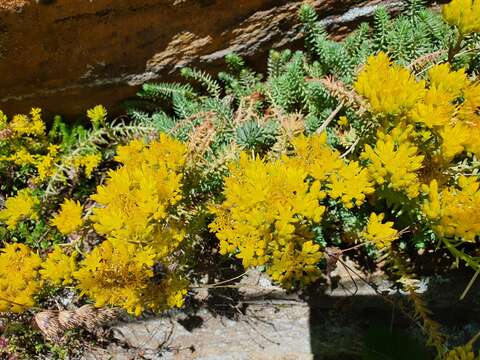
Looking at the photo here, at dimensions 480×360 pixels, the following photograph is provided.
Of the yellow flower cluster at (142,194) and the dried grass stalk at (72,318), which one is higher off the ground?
the yellow flower cluster at (142,194)

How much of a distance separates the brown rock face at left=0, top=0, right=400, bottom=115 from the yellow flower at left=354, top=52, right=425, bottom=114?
93 cm

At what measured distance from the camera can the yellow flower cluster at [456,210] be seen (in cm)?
160

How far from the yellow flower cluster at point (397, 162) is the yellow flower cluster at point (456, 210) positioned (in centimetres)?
7

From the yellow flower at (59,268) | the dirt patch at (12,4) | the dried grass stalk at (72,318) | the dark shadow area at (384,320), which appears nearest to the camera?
the yellow flower at (59,268)

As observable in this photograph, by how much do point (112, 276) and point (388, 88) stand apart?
49.6 inches

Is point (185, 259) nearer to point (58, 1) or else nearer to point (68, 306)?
point (68, 306)

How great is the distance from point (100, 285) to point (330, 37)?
6.04ft

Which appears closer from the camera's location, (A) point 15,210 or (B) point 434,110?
(B) point 434,110

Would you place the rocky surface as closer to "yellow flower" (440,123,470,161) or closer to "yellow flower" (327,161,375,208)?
"yellow flower" (327,161,375,208)

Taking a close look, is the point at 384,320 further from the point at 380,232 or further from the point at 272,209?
the point at 272,209

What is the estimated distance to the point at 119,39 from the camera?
2.42 meters

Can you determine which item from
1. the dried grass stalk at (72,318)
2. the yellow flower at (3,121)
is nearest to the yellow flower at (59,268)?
the dried grass stalk at (72,318)

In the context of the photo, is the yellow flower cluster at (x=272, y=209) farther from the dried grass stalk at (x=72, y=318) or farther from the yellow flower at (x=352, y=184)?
the dried grass stalk at (x=72, y=318)

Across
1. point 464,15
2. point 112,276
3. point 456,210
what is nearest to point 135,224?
point 112,276
